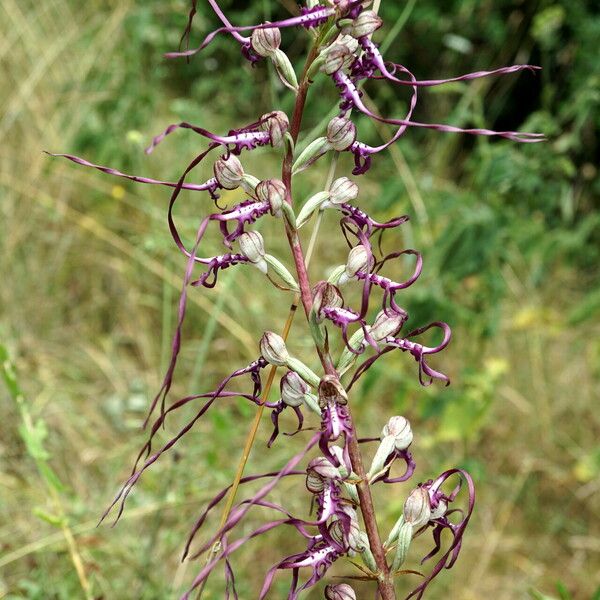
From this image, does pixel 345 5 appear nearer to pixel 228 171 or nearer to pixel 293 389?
pixel 228 171

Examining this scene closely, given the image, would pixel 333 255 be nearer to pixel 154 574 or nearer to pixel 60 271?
pixel 60 271

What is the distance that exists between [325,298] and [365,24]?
9.7 inches

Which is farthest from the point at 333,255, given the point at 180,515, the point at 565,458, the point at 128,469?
the point at 180,515

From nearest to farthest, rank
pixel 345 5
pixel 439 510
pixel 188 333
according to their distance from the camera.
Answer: pixel 345 5 < pixel 439 510 < pixel 188 333

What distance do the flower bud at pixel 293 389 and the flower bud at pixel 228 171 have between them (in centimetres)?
19

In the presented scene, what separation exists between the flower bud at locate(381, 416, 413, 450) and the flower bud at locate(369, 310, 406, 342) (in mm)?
100

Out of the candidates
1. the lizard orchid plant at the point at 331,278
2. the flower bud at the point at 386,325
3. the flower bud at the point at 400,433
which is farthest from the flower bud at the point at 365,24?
the flower bud at the point at 400,433

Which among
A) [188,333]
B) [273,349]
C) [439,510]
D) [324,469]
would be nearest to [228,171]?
[273,349]

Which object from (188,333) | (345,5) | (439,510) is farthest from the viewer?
(188,333)

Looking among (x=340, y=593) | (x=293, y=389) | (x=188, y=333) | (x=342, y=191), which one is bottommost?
(x=188, y=333)

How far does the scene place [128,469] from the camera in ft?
7.96

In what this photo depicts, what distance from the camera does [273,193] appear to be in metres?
0.79

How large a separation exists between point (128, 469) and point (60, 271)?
3.13 ft

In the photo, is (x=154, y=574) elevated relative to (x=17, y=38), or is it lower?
lower
